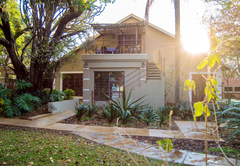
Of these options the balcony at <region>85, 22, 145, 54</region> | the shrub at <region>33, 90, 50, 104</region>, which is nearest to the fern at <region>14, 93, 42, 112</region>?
the shrub at <region>33, 90, 50, 104</region>

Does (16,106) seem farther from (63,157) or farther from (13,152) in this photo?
(63,157)

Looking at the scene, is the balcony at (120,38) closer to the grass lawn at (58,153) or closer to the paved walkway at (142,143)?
the paved walkway at (142,143)

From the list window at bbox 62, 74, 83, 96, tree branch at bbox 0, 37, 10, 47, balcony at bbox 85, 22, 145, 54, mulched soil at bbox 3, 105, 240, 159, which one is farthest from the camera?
window at bbox 62, 74, 83, 96

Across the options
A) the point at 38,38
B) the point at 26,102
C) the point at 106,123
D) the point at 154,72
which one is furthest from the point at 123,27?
the point at 26,102

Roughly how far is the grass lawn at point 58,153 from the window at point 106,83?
692 cm

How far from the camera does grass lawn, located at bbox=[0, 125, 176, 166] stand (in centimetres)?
324

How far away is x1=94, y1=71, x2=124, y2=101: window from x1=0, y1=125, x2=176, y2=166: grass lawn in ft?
22.7

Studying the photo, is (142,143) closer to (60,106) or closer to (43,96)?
(60,106)

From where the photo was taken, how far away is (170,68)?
12.8 meters

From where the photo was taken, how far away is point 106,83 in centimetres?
1157

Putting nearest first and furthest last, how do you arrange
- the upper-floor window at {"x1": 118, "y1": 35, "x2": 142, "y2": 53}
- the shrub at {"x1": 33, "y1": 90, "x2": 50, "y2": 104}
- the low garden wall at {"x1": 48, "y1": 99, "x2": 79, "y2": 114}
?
the low garden wall at {"x1": 48, "y1": 99, "x2": 79, "y2": 114} → the shrub at {"x1": 33, "y1": 90, "x2": 50, "y2": 104} → the upper-floor window at {"x1": 118, "y1": 35, "x2": 142, "y2": 53}

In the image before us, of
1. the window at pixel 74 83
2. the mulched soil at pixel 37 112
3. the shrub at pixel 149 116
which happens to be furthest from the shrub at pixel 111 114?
the window at pixel 74 83

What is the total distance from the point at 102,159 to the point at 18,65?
8056 mm

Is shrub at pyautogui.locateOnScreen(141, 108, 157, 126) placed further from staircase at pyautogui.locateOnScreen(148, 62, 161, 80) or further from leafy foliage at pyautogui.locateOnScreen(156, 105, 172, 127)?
staircase at pyautogui.locateOnScreen(148, 62, 161, 80)
